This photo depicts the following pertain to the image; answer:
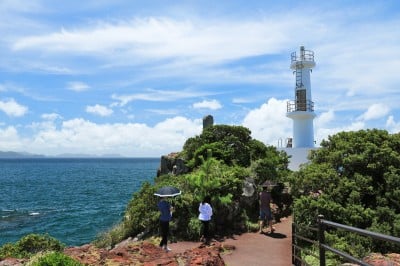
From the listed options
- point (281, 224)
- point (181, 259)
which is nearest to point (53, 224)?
point (281, 224)

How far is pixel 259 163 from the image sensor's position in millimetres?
21078

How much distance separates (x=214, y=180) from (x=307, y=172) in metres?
3.77

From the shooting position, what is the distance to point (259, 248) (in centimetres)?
1523

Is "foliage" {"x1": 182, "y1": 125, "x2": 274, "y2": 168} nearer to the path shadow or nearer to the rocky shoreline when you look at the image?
the path shadow

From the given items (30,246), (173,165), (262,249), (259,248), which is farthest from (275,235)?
(173,165)

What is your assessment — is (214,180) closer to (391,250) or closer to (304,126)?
(391,250)

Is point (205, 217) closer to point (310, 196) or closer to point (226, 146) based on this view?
point (310, 196)

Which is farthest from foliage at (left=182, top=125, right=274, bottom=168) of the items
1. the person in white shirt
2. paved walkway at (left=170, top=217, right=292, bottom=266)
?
the person in white shirt

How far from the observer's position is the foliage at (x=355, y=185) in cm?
1474

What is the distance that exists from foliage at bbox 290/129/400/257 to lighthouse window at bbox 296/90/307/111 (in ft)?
55.6

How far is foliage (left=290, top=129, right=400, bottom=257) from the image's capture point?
14742 millimetres

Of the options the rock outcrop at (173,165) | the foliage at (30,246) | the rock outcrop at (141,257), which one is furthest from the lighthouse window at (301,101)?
the rock outcrop at (141,257)

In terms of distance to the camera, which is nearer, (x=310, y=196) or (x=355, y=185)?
(x=355, y=185)

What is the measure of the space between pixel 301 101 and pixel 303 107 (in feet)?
1.62
